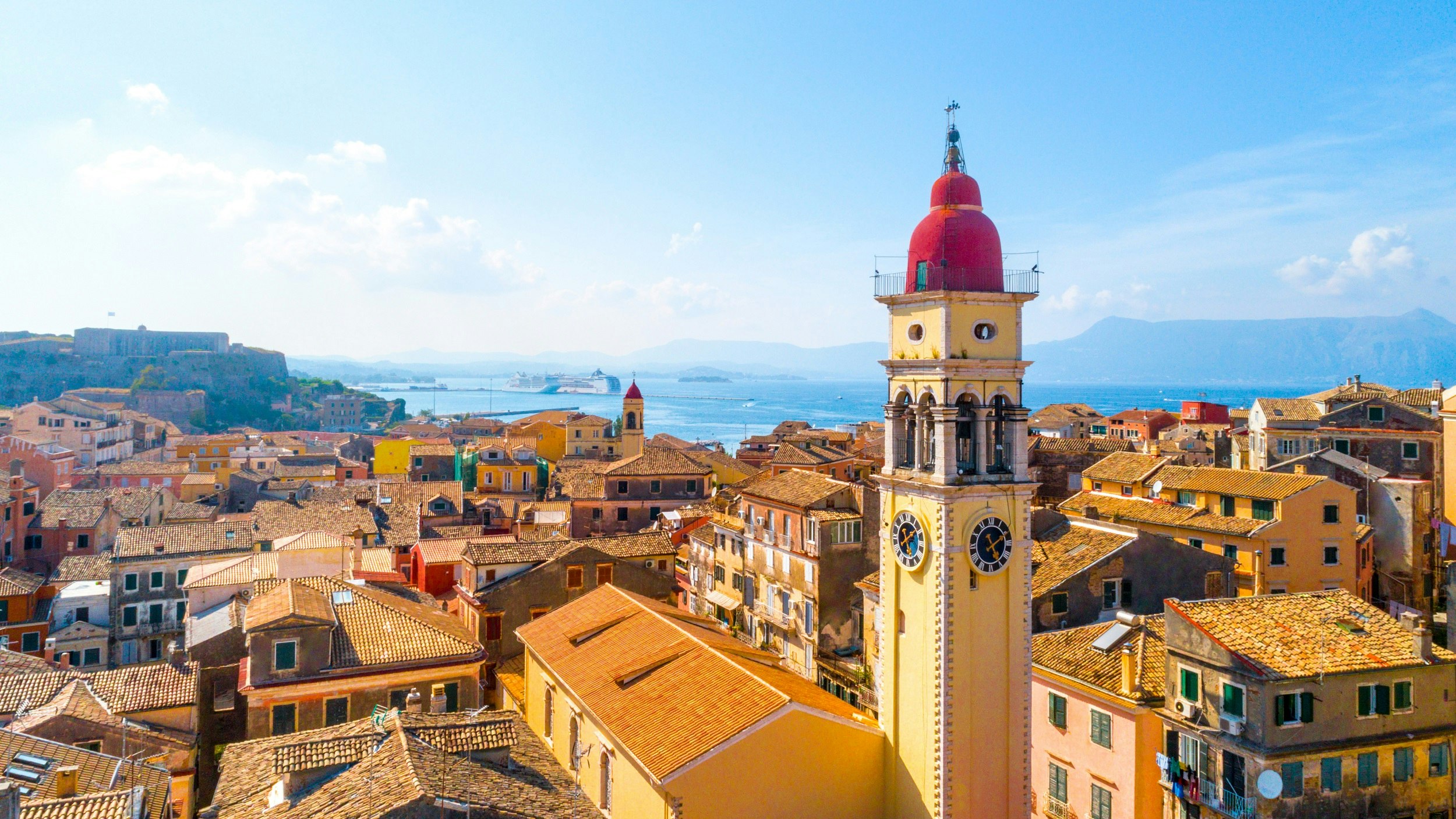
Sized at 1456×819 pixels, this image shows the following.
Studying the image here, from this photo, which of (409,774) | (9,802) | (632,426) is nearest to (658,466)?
(632,426)

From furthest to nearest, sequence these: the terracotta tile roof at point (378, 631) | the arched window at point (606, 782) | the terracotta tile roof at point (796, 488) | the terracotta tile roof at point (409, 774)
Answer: the terracotta tile roof at point (796, 488), the terracotta tile roof at point (378, 631), the arched window at point (606, 782), the terracotta tile roof at point (409, 774)

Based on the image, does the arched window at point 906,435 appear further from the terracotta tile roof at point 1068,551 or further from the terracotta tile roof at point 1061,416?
the terracotta tile roof at point 1061,416

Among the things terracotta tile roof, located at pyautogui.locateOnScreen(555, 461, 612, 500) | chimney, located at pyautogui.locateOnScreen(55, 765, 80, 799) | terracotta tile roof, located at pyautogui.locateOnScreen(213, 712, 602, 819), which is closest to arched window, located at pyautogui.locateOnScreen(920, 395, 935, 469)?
terracotta tile roof, located at pyautogui.locateOnScreen(213, 712, 602, 819)

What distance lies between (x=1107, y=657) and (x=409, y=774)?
17417 mm

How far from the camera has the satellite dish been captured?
19438 millimetres

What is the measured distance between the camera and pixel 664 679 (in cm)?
1942

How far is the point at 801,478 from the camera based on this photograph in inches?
1567

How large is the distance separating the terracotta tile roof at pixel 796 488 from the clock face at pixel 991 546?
1805 cm

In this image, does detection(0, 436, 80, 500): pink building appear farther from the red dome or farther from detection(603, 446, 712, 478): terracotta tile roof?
the red dome

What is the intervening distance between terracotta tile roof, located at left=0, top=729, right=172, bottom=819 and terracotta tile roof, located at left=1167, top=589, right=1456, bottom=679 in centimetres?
2189

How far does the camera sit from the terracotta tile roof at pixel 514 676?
27.8 meters

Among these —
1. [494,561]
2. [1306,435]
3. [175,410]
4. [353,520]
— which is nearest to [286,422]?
[175,410]

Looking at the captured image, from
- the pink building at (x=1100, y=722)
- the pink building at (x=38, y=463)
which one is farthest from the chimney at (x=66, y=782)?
the pink building at (x=38, y=463)

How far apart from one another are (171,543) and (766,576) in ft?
87.2
